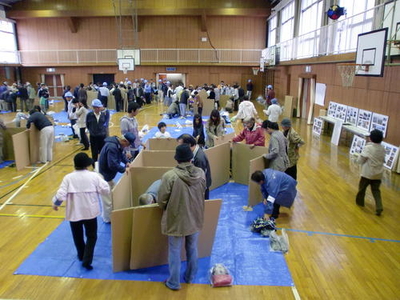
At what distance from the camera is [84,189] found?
12.4ft

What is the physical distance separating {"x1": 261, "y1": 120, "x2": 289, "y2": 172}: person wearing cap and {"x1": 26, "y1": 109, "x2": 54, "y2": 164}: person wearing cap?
5.73 m

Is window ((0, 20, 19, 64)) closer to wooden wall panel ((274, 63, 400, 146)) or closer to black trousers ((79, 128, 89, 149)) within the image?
black trousers ((79, 128, 89, 149))

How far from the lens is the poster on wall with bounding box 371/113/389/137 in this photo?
28.2 ft

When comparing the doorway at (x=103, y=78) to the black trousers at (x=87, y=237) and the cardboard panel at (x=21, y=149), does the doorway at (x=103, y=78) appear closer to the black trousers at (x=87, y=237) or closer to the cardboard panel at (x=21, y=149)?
the cardboard panel at (x=21, y=149)

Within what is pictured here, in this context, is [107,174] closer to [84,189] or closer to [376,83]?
[84,189]

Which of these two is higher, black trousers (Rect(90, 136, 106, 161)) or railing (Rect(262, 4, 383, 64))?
railing (Rect(262, 4, 383, 64))

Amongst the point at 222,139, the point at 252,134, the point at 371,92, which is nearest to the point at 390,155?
the point at 371,92

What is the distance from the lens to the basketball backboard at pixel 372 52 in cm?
796

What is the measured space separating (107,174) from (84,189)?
4.02 feet

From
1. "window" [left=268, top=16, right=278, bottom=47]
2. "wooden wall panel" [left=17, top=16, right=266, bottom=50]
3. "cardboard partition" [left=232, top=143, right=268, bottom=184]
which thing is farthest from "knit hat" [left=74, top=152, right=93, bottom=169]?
"wooden wall panel" [left=17, top=16, right=266, bottom=50]

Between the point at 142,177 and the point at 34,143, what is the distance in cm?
464

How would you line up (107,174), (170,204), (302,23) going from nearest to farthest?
(170,204), (107,174), (302,23)

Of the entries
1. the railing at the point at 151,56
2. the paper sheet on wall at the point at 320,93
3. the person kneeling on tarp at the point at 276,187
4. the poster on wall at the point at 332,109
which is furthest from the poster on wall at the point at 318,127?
the railing at the point at 151,56

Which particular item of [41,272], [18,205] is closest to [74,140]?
[18,205]
